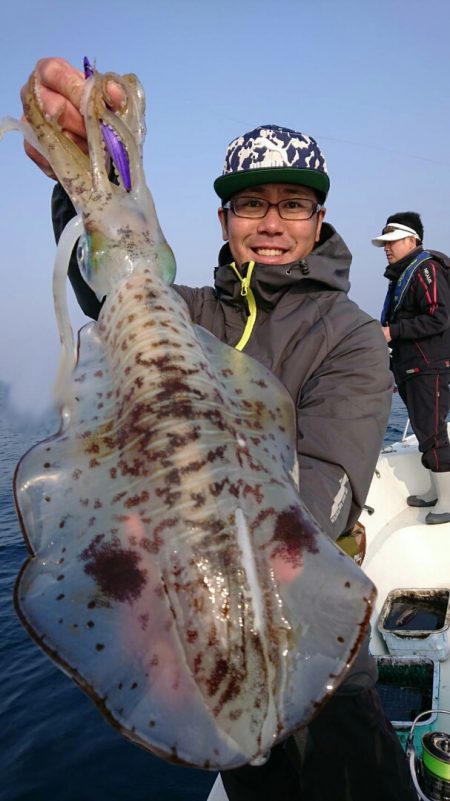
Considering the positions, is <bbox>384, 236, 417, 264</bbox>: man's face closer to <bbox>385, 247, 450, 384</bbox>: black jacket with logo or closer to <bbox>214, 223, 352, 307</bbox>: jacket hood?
<bbox>385, 247, 450, 384</bbox>: black jacket with logo

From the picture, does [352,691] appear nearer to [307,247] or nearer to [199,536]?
[199,536]

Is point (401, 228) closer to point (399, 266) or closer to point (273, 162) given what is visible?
point (399, 266)

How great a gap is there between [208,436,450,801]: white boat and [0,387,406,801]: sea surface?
2.00 m

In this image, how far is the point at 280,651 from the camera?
141cm

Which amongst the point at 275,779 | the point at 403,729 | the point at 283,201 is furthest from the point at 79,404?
the point at 403,729

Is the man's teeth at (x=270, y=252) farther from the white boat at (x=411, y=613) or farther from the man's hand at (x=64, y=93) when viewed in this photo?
the white boat at (x=411, y=613)

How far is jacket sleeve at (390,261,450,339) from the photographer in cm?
761

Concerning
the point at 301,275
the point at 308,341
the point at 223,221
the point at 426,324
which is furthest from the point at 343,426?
the point at 426,324

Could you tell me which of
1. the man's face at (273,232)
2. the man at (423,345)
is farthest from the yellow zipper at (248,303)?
the man at (423,345)

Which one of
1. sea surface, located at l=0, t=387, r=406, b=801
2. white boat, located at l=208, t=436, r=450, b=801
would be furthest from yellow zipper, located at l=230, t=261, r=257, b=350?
sea surface, located at l=0, t=387, r=406, b=801

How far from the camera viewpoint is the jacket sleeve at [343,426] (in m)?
2.08

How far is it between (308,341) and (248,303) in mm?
476

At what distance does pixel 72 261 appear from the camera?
10.3 feet

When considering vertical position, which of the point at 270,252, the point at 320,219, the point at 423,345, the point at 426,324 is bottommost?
the point at 423,345
